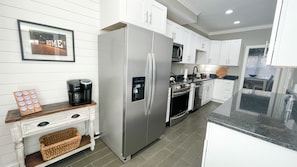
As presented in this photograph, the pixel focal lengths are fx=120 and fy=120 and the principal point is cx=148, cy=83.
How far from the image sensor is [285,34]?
0.92 metres

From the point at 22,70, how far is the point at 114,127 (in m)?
1.37

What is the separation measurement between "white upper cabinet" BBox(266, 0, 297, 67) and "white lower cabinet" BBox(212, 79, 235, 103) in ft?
13.2

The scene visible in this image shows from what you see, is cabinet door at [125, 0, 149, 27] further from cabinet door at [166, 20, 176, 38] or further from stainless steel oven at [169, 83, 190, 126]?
→ stainless steel oven at [169, 83, 190, 126]

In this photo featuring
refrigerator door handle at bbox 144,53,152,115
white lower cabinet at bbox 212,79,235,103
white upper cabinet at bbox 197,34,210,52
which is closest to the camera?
refrigerator door handle at bbox 144,53,152,115

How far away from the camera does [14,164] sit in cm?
154

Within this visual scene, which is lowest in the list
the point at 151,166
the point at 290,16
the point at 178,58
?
the point at 151,166

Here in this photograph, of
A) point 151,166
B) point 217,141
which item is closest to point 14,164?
point 151,166

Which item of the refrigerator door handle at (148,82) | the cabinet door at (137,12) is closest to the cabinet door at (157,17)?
the cabinet door at (137,12)

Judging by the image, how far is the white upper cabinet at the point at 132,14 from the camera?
1607 mm

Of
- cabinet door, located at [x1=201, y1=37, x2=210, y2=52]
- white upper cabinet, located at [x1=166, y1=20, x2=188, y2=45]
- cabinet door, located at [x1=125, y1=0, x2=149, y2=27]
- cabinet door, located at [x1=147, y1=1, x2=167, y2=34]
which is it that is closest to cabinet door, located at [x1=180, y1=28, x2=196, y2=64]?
white upper cabinet, located at [x1=166, y1=20, x2=188, y2=45]

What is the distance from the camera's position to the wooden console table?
1.27m

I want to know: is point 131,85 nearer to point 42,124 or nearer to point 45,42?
point 42,124

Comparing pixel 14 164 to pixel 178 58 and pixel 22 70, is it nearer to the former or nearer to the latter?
pixel 22 70

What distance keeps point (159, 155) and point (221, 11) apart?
11.9ft
